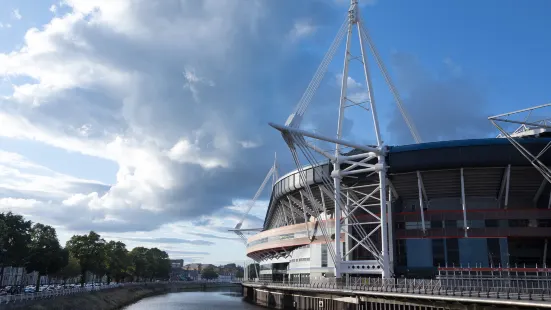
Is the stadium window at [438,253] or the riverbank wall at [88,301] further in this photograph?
the stadium window at [438,253]

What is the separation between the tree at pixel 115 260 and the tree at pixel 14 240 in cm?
5053

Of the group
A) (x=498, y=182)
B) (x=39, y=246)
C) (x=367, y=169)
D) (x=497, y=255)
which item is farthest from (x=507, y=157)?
(x=39, y=246)

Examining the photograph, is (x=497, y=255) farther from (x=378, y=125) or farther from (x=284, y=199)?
(x=284, y=199)

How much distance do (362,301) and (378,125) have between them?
2635 centimetres

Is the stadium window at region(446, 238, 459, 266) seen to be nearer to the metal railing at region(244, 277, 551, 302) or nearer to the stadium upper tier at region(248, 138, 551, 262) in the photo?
the stadium upper tier at region(248, 138, 551, 262)

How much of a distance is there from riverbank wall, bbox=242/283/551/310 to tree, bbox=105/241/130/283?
6521 centimetres

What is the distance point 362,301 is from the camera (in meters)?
56.4

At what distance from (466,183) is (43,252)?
7531 cm

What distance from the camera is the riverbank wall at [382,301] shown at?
38.2 metres

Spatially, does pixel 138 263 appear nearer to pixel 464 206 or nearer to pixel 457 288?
pixel 464 206

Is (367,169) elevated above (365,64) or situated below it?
below

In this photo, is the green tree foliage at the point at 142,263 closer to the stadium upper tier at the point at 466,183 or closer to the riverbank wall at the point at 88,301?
the riverbank wall at the point at 88,301

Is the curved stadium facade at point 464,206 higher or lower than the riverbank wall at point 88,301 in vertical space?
higher

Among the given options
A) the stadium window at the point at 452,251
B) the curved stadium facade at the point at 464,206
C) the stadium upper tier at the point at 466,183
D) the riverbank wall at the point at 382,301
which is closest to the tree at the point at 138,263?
the riverbank wall at the point at 382,301
